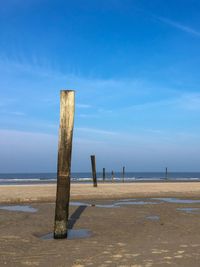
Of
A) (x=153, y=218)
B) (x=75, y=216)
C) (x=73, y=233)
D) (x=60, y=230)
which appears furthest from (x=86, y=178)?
(x=60, y=230)

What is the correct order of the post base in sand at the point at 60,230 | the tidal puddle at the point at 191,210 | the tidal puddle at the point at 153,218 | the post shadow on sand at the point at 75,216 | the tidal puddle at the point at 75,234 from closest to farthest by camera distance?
the post base in sand at the point at 60,230, the tidal puddle at the point at 75,234, the post shadow on sand at the point at 75,216, the tidal puddle at the point at 153,218, the tidal puddle at the point at 191,210

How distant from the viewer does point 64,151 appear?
10359mm

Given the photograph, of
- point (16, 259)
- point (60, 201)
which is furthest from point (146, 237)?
point (16, 259)

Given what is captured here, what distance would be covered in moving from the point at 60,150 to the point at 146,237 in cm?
300

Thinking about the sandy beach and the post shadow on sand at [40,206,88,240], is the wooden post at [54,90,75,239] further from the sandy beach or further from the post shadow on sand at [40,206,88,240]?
the sandy beach

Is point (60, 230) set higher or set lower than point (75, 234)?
higher

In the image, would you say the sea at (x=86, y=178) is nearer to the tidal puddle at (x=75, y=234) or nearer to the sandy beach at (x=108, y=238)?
the sandy beach at (x=108, y=238)

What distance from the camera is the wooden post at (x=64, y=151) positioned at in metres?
10.4

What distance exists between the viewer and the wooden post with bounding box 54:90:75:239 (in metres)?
10.4

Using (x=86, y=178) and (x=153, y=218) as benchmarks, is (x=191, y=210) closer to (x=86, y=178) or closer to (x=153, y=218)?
(x=153, y=218)

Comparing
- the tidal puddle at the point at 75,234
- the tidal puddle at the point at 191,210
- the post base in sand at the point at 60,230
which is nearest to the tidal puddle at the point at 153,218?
the tidal puddle at the point at 191,210

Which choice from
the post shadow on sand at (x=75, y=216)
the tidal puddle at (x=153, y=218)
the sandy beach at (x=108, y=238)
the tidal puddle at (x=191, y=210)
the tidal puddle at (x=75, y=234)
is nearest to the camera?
the sandy beach at (x=108, y=238)

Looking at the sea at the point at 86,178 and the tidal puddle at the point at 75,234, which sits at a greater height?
the sea at the point at 86,178

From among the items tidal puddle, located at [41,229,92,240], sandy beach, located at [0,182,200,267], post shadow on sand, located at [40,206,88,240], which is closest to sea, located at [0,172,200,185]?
sandy beach, located at [0,182,200,267]
